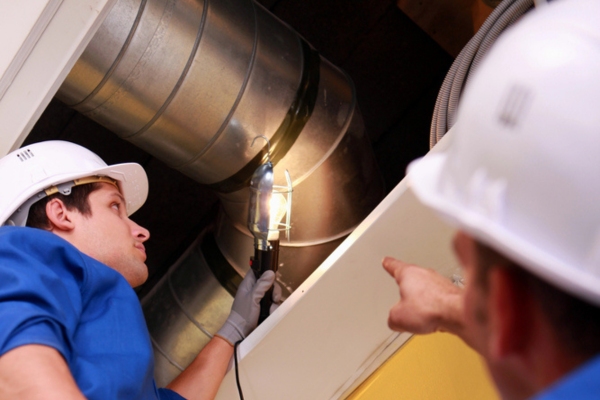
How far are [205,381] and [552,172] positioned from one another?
1013 mm

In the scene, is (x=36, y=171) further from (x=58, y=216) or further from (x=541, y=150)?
(x=541, y=150)

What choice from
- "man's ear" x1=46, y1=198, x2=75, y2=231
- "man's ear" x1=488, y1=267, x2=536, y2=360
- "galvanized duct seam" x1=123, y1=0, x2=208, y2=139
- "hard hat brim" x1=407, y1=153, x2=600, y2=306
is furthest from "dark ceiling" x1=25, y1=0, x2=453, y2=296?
"man's ear" x1=488, y1=267, x2=536, y2=360

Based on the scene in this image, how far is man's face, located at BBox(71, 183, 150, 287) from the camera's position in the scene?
47.8 inches

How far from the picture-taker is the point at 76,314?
0.99 meters

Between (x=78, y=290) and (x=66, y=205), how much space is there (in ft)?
0.90

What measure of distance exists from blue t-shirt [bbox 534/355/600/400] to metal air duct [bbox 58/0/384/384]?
125 cm

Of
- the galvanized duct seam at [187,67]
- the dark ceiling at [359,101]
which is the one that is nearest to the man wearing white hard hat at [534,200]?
the galvanized duct seam at [187,67]

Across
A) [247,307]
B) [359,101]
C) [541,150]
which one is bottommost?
[247,307]

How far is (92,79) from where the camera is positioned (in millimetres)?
1435

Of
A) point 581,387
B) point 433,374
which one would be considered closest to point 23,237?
point 433,374

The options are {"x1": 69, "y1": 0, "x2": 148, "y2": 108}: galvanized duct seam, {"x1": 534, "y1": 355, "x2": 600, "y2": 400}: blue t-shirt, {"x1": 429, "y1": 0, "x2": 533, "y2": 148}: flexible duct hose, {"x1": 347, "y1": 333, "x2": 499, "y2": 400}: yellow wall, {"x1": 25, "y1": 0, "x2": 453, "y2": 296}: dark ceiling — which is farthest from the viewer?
{"x1": 25, "y1": 0, "x2": 453, "y2": 296}: dark ceiling

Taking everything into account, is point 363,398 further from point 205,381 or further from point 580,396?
point 580,396

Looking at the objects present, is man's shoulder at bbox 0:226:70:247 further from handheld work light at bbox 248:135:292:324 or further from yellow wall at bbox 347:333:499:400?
yellow wall at bbox 347:333:499:400

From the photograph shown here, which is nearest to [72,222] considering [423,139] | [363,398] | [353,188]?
[363,398]
